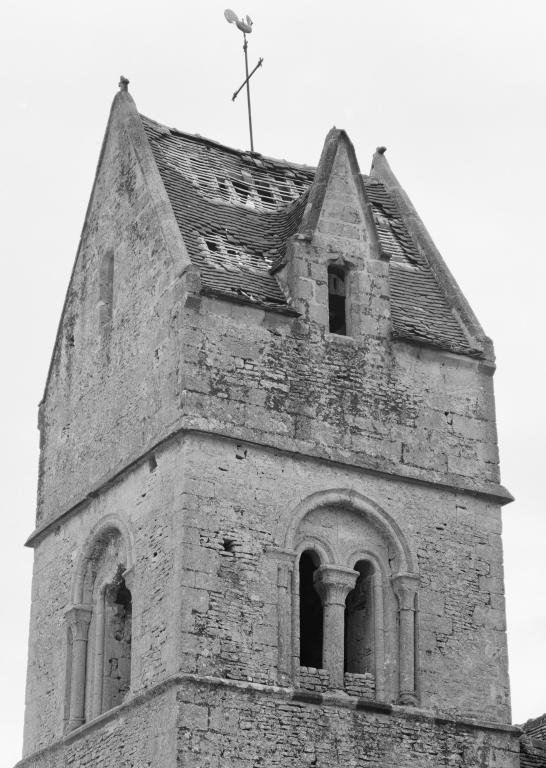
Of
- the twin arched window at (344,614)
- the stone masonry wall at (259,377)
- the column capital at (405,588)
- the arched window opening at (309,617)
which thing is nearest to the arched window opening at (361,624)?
the twin arched window at (344,614)

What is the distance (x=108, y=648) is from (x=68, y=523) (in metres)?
2.40

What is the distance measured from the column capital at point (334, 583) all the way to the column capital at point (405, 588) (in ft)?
2.02

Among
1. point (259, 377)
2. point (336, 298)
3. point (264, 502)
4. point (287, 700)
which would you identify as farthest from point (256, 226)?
point (287, 700)

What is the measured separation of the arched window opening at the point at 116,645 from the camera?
29.4 metres

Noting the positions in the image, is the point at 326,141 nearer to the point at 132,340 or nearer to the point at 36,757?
the point at 132,340

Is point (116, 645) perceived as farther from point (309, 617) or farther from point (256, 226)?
point (256, 226)

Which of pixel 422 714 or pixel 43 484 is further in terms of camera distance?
pixel 43 484

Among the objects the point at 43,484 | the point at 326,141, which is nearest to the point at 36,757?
the point at 43,484

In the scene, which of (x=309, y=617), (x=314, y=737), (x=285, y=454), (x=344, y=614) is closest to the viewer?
(x=314, y=737)

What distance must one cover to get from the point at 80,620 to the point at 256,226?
693 cm

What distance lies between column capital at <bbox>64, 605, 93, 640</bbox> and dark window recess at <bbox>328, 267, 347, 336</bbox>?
562cm

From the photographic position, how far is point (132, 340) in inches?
1214

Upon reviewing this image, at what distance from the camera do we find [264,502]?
93.8 feet

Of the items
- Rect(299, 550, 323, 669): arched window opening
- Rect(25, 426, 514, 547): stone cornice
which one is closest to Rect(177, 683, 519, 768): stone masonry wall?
Rect(299, 550, 323, 669): arched window opening
